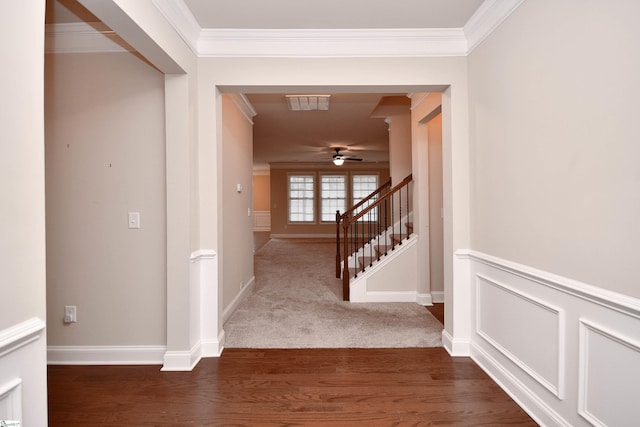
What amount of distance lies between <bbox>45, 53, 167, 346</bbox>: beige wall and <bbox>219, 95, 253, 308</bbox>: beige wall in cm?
73

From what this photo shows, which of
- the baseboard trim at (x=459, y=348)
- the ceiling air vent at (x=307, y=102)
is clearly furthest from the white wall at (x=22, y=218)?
the ceiling air vent at (x=307, y=102)

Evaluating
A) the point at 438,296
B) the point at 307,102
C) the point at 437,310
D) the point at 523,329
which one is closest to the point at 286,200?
the point at 307,102

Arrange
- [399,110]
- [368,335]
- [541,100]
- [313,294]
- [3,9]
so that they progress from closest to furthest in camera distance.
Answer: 1. [3,9]
2. [541,100]
3. [368,335]
4. [313,294]
5. [399,110]

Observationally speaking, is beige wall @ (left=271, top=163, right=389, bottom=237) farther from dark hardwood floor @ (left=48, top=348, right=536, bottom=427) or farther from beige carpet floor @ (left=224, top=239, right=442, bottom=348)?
dark hardwood floor @ (left=48, top=348, right=536, bottom=427)

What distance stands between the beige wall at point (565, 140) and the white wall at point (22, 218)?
86.4 inches

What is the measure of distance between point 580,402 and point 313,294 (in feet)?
11.0

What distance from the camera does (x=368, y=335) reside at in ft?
10.4

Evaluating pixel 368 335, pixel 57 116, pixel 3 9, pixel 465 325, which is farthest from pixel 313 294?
pixel 3 9

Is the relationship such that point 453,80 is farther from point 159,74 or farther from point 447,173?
point 159,74

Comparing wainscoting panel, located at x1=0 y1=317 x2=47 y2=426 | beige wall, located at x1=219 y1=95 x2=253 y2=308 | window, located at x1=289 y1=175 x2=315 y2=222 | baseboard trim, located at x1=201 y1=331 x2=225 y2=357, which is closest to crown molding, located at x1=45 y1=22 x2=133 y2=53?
beige wall, located at x1=219 y1=95 x2=253 y2=308

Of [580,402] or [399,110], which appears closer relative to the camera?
[580,402]

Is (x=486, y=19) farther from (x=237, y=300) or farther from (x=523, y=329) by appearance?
(x=237, y=300)

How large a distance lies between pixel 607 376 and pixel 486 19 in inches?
89.2

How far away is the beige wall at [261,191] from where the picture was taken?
14.3 meters
